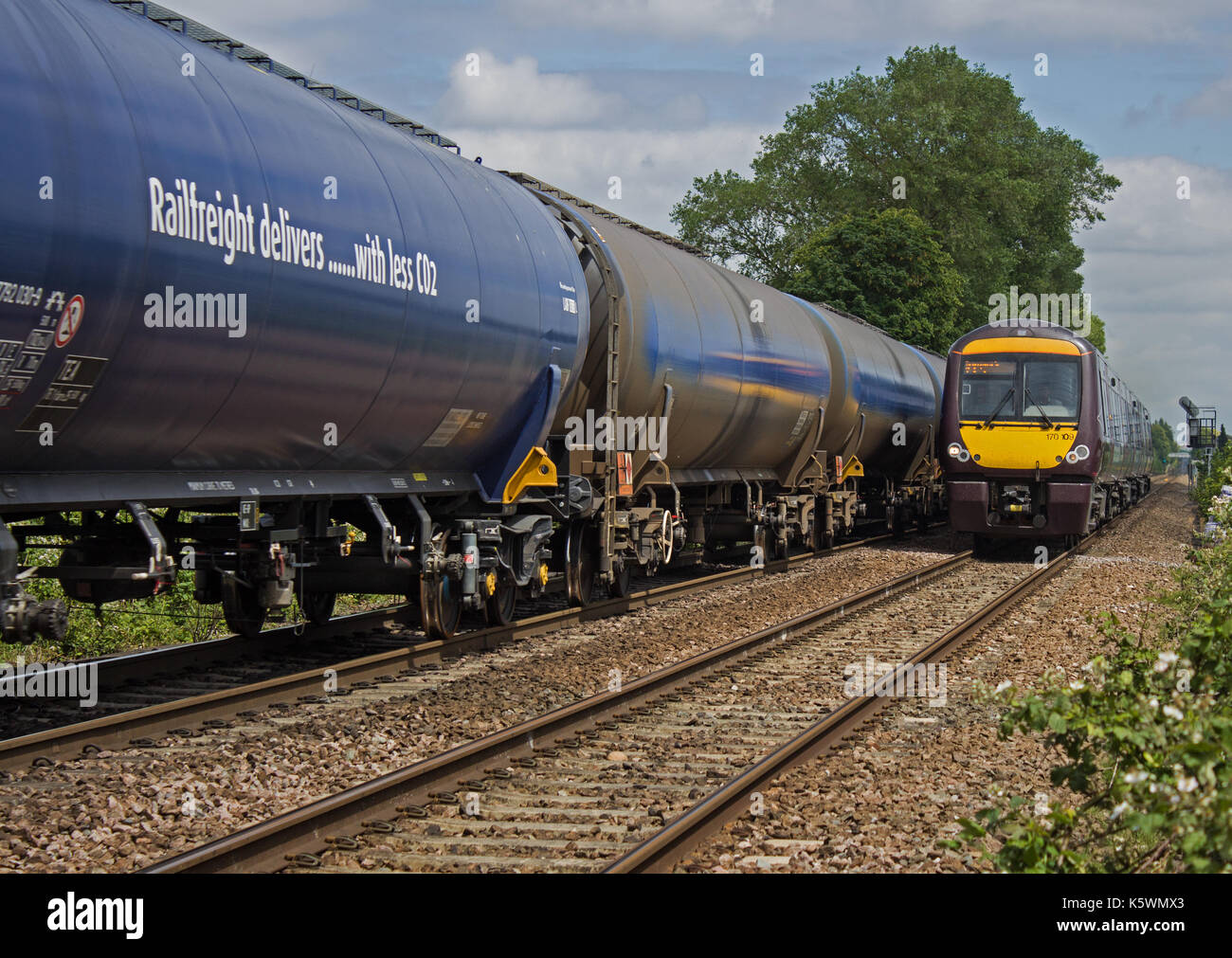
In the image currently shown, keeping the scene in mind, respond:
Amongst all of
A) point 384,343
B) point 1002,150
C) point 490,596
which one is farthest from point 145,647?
point 1002,150

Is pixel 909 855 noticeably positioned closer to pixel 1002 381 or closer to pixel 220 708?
pixel 220 708

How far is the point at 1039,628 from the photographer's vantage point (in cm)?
1373

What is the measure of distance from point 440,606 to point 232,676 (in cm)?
204

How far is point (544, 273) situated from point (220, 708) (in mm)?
5049

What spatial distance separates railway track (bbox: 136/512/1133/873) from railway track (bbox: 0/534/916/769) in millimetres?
1964

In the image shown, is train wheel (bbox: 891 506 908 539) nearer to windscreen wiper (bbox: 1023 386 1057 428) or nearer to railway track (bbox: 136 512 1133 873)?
windscreen wiper (bbox: 1023 386 1057 428)

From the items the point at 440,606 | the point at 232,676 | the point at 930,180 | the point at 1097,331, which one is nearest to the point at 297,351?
the point at 232,676

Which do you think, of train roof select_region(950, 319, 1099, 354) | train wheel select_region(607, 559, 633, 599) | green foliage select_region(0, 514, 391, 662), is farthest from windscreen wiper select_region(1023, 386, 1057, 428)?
green foliage select_region(0, 514, 391, 662)

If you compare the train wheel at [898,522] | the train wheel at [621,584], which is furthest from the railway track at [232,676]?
the train wheel at [898,522]

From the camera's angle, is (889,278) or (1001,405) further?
(889,278)

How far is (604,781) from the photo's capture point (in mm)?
7230

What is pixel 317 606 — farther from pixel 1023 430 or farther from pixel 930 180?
pixel 930 180

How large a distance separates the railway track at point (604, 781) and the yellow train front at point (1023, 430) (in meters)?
10.1

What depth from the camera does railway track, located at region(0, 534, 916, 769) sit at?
7648 millimetres
